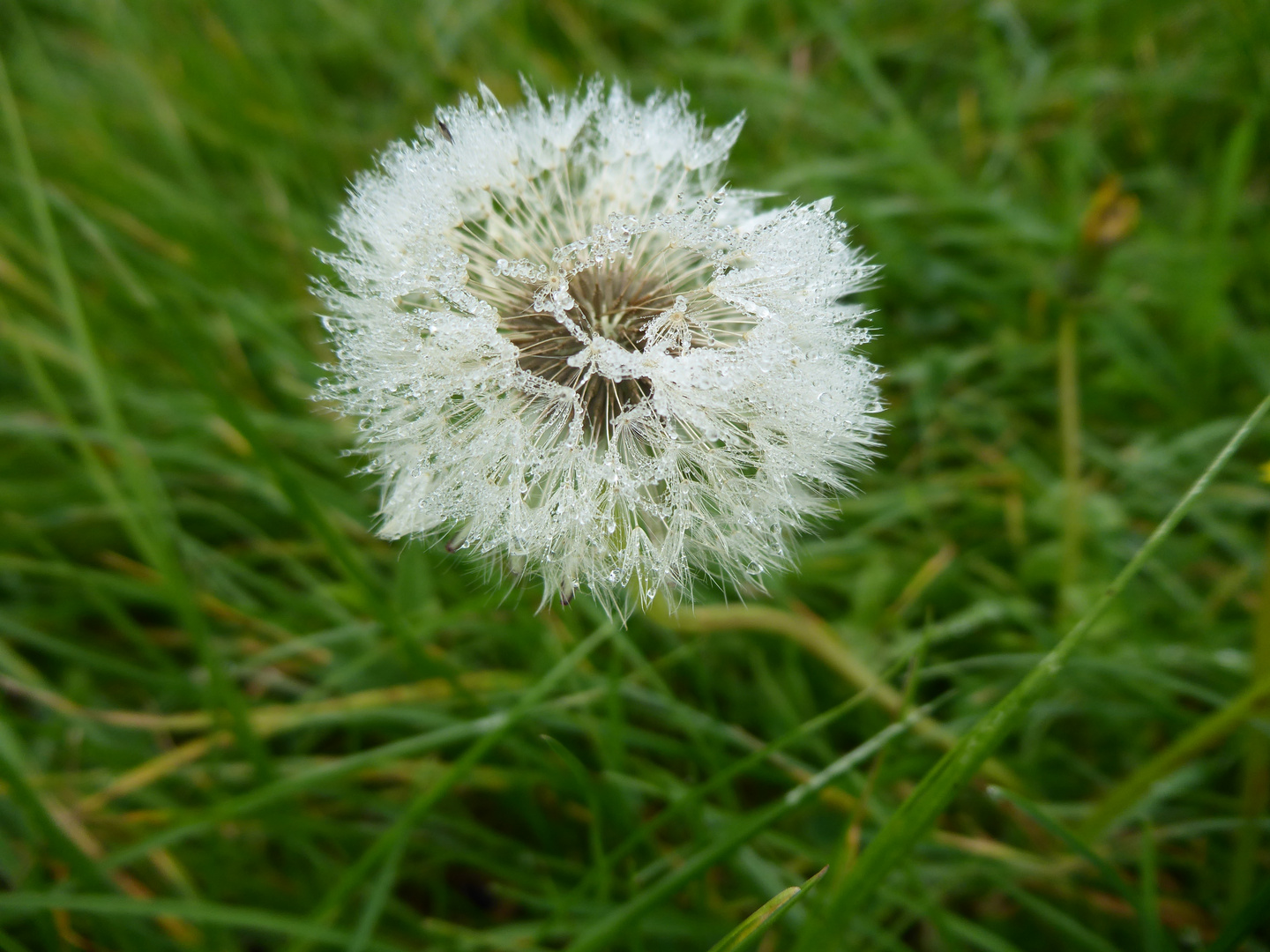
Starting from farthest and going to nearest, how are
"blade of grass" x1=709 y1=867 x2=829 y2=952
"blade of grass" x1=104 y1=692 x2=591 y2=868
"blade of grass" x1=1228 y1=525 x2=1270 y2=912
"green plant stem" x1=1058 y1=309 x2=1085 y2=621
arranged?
"green plant stem" x1=1058 y1=309 x2=1085 y2=621
"blade of grass" x1=1228 y1=525 x2=1270 y2=912
"blade of grass" x1=104 y1=692 x2=591 y2=868
"blade of grass" x1=709 y1=867 x2=829 y2=952

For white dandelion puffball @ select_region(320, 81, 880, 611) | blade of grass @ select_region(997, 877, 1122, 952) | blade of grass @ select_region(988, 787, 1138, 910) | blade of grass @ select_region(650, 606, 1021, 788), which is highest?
white dandelion puffball @ select_region(320, 81, 880, 611)

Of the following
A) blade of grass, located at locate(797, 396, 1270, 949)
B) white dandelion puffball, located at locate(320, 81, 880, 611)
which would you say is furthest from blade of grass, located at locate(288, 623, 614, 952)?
blade of grass, located at locate(797, 396, 1270, 949)

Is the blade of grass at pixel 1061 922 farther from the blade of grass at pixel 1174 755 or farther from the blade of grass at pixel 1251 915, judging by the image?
the blade of grass at pixel 1251 915

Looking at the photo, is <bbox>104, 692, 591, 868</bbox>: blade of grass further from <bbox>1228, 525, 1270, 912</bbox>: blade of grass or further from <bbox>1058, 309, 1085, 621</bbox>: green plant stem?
<bbox>1228, 525, 1270, 912</bbox>: blade of grass

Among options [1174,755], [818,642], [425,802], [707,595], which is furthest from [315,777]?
[1174,755]

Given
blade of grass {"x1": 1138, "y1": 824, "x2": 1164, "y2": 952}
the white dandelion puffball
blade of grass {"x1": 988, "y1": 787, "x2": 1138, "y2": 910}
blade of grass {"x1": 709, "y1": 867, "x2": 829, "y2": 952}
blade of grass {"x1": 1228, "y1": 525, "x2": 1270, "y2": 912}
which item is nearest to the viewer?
blade of grass {"x1": 709, "y1": 867, "x2": 829, "y2": 952}

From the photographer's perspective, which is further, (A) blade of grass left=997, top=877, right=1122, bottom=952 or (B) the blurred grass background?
(B) the blurred grass background

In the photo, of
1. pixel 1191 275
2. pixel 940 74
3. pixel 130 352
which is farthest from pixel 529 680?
pixel 940 74
